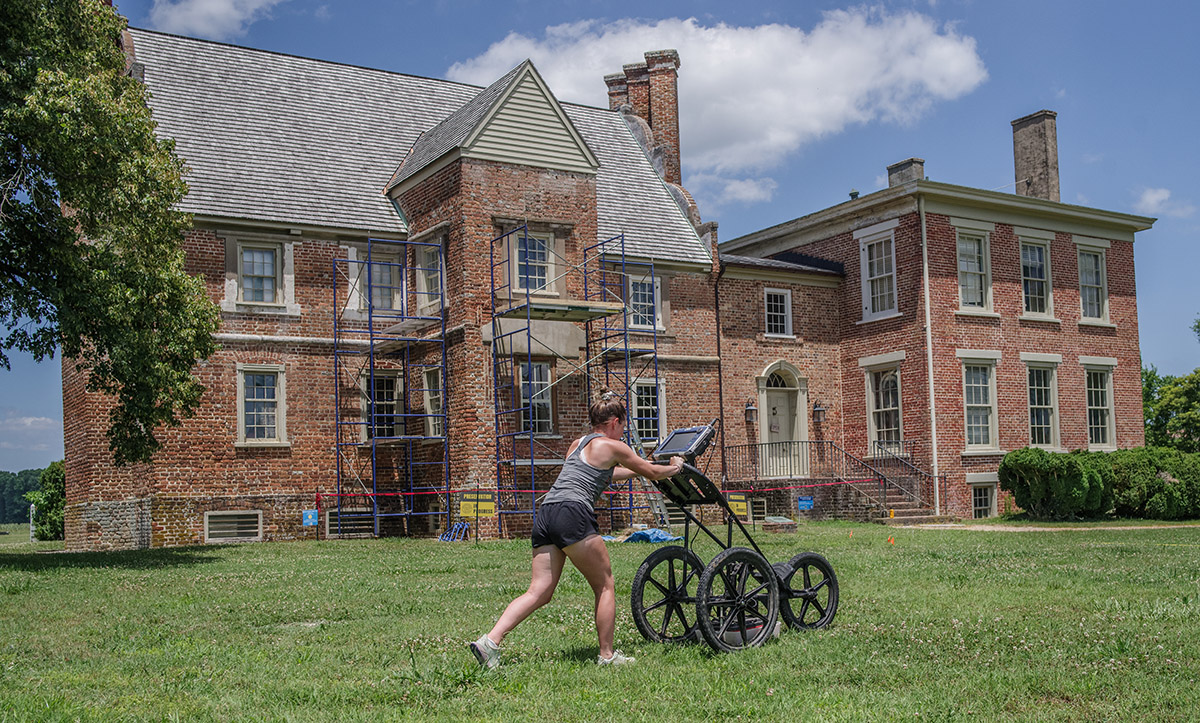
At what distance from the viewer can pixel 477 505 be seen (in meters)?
21.5

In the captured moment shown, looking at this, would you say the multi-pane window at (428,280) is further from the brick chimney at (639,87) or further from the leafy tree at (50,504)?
the leafy tree at (50,504)

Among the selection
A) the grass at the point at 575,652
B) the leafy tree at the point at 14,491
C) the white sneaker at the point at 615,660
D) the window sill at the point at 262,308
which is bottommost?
the leafy tree at the point at 14,491

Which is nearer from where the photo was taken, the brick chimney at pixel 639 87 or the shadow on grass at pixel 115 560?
the shadow on grass at pixel 115 560

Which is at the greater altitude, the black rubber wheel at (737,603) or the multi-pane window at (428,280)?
the multi-pane window at (428,280)

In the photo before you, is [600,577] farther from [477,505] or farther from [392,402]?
[392,402]

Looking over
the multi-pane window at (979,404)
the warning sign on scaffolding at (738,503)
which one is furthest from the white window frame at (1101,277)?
the warning sign on scaffolding at (738,503)

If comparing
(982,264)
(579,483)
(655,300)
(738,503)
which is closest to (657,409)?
(655,300)

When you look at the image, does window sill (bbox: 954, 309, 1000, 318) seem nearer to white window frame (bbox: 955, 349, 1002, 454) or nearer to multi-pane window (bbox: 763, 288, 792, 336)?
white window frame (bbox: 955, 349, 1002, 454)

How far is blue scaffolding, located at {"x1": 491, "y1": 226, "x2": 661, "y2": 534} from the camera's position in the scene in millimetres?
22578

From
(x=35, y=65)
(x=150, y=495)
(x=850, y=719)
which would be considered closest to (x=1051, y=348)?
(x=150, y=495)

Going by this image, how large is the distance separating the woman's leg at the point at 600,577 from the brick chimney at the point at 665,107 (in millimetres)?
24593

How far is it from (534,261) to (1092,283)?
55.9 feet

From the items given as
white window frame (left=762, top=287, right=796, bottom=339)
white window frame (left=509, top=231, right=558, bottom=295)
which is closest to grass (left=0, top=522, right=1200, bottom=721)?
white window frame (left=509, top=231, right=558, bottom=295)

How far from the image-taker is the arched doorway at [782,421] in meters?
28.4
